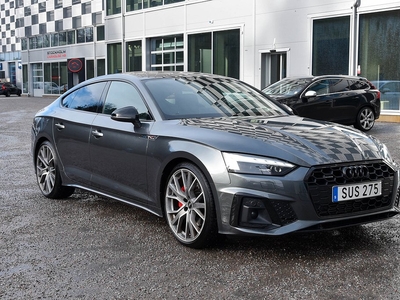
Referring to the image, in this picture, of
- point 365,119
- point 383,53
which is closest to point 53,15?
point 383,53

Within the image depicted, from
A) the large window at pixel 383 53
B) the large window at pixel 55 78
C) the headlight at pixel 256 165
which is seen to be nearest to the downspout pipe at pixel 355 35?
the large window at pixel 383 53

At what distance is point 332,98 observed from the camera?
543 inches

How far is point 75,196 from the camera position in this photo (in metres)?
6.53

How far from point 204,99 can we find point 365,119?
33.4 ft

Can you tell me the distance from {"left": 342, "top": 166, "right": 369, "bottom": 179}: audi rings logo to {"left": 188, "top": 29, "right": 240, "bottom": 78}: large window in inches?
801

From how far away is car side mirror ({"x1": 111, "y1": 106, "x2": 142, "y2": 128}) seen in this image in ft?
15.6

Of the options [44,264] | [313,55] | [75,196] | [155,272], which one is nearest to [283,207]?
[155,272]

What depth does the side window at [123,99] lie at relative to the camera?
16.4 ft

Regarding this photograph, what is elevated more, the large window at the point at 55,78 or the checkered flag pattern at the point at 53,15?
the checkered flag pattern at the point at 53,15

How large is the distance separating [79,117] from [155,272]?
8.11 ft

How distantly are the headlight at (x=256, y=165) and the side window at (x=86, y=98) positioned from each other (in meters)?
2.13

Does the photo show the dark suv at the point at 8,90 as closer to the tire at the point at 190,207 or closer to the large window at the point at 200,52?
the large window at the point at 200,52

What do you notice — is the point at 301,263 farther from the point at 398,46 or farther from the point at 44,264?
the point at 398,46

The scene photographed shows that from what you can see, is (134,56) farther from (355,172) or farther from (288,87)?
(355,172)
